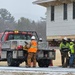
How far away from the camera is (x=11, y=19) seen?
129250mm

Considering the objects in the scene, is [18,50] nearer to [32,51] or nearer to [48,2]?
[32,51]

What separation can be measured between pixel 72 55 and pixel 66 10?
17174 mm

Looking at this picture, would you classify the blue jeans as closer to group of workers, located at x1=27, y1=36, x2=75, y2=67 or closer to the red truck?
group of workers, located at x1=27, y1=36, x2=75, y2=67

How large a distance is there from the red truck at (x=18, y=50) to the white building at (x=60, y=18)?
1467 centimetres

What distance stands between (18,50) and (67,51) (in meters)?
2.80

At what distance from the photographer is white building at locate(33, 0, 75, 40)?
36.0 m

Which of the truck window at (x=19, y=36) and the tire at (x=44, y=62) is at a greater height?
the truck window at (x=19, y=36)

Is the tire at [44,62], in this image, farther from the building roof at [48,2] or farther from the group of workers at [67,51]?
the building roof at [48,2]

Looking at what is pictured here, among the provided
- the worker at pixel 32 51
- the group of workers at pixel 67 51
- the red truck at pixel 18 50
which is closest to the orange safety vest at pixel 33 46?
the worker at pixel 32 51

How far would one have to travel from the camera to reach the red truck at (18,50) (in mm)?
19422

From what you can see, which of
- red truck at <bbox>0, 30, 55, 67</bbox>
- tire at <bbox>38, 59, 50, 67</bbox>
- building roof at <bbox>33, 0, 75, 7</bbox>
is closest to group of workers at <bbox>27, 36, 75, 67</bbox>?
red truck at <bbox>0, 30, 55, 67</bbox>

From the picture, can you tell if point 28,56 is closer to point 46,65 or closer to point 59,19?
point 46,65

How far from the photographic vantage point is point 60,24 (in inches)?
1464

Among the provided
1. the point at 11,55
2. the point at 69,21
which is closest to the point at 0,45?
the point at 11,55
